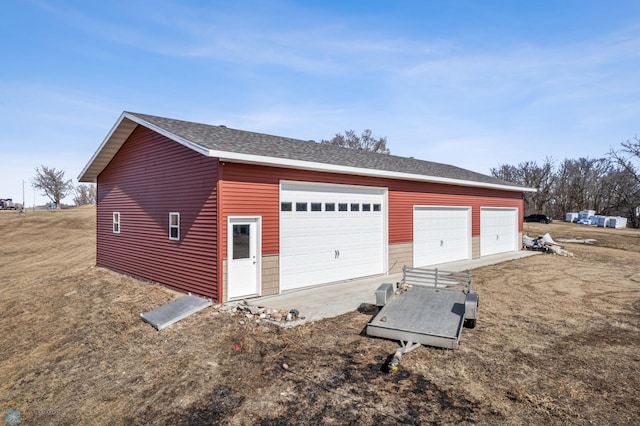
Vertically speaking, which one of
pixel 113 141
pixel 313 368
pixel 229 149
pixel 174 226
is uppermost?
pixel 113 141

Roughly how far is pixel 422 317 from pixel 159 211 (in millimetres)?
8226

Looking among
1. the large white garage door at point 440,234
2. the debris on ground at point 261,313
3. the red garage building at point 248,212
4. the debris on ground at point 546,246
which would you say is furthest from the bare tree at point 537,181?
the debris on ground at point 261,313

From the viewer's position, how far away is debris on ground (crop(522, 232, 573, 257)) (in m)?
18.2

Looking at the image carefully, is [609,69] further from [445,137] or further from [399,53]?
[445,137]

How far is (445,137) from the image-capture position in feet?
76.2

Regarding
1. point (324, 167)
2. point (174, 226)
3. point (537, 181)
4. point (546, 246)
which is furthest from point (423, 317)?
point (537, 181)

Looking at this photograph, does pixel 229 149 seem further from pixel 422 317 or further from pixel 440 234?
pixel 440 234

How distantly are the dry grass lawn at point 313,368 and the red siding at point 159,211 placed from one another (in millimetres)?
1061

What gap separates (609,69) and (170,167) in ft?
47.4

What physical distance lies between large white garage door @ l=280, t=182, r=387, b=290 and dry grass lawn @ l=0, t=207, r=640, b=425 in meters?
2.72

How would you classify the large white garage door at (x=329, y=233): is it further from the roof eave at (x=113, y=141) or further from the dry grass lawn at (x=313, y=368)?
the roof eave at (x=113, y=141)

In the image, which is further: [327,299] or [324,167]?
[324,167]

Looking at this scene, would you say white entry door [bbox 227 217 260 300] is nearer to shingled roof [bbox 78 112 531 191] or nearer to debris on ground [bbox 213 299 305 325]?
debris on ground [bbox 213 299 305 325]

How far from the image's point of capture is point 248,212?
891 centimetres
